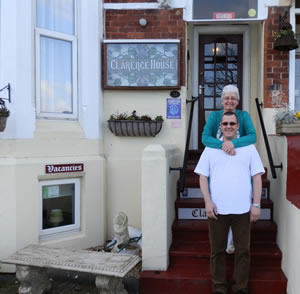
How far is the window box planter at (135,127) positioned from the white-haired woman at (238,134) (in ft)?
5.32

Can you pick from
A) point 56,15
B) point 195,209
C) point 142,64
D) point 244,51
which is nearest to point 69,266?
point 195,209

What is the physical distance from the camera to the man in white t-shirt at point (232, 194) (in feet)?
11.3

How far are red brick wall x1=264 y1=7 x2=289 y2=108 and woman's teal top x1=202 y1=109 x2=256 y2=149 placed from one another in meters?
1.87

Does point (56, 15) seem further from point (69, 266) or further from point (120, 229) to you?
point (69, 266)

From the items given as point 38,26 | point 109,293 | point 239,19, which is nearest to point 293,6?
point 239,19

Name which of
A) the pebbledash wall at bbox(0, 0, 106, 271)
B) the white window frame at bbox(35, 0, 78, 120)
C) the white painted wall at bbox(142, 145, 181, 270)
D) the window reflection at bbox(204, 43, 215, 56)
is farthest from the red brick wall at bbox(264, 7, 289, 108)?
the white window frame at bbox(35, 0, 78, 120)

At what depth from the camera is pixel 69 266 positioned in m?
3.80

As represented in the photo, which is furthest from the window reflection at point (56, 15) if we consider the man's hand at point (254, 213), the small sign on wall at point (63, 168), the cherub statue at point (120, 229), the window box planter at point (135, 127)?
the man's hand at point (254, 213)

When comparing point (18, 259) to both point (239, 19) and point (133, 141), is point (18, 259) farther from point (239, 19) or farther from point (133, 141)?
point (239, 19)

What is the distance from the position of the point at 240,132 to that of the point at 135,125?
1914mm

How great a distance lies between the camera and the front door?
6391 millimetres

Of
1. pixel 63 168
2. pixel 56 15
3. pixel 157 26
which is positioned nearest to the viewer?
pixel 63 168

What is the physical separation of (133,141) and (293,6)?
9.54ft

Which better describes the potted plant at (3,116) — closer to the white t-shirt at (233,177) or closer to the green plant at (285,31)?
the white t-shirt at (233,177)
